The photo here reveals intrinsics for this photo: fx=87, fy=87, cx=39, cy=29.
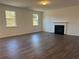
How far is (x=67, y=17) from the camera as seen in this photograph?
758 centimetres

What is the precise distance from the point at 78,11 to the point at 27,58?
582 centimetres

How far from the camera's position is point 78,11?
6.81 m

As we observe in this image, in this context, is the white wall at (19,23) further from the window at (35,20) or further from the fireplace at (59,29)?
the fireplace at (59,29)

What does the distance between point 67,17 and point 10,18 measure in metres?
4.79

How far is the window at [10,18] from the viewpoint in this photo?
6.56 m

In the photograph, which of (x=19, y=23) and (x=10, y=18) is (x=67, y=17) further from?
(x=10, y=18)

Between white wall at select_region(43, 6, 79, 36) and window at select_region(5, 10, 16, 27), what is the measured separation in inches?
145

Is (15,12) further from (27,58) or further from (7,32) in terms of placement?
(27,58)

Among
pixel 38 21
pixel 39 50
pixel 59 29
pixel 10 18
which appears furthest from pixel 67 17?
pixel 39 50

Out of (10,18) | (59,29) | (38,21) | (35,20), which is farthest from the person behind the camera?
(38,21)

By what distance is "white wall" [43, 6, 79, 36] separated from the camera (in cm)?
703

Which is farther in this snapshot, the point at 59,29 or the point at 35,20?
the point at 35,20

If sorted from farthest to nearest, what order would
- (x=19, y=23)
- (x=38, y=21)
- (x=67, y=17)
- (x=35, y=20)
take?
(x=38, y=21)
(x=35, y=20)
(x=67, y=17)
(x=19, y=23)

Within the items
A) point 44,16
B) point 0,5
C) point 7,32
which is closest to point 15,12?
point 0,5
